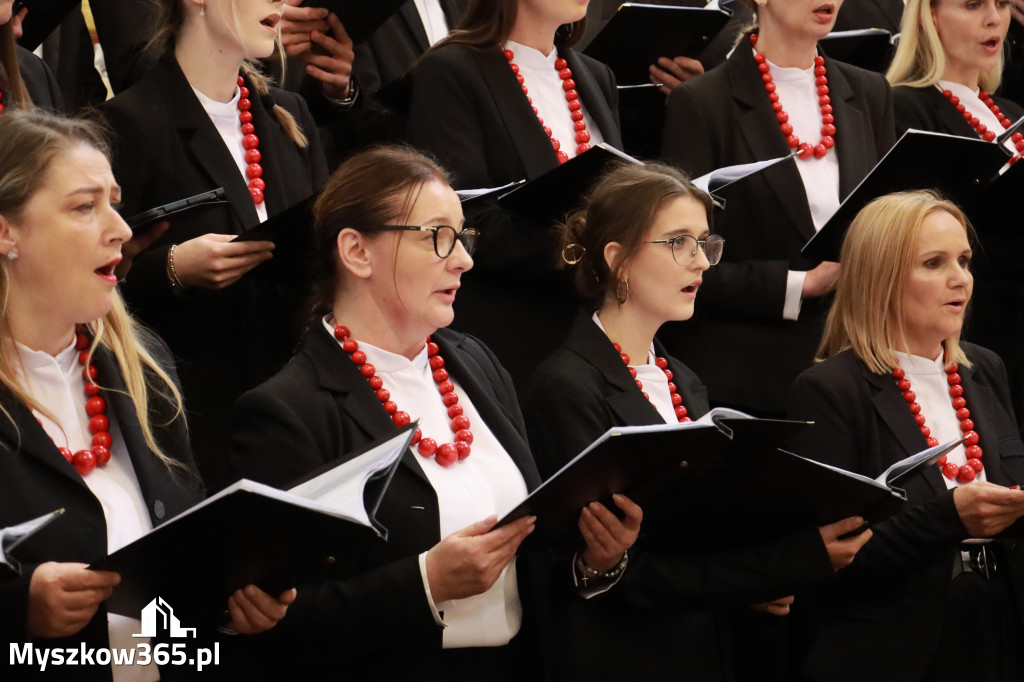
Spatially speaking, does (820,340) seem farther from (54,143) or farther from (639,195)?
(54,143)

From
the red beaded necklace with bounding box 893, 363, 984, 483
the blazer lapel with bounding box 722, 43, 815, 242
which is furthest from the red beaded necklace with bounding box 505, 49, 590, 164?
the red beaded necklace with bounding box 893, 363, 984, 483

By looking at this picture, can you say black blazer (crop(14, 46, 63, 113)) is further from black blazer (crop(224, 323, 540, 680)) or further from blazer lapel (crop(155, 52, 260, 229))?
black blazer (crop(224, 323, 540, 680))

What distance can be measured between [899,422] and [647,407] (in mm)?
727

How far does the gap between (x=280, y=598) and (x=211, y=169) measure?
133 cm

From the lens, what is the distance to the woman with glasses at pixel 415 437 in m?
2.61

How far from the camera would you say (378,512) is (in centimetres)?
273

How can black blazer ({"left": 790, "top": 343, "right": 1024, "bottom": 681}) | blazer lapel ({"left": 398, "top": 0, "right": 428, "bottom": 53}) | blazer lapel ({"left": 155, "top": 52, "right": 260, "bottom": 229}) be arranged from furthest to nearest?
blazer lapel ({"left": 398, "top": 0, "right": 428, "bottom": 53})
blazer lapel ({"left": 155, "top": 52, "right": 260, "bottom": 229})
black blazer ({"left": 790, "top": 343, "right": 1024, "bottom": 681})

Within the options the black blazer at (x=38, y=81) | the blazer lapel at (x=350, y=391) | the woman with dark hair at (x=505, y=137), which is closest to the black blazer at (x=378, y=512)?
the blazer lapel at (x=350, y=391)

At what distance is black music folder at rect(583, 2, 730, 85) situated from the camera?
4.26 m

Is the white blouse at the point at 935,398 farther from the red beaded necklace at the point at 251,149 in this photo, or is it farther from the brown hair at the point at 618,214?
the red beaded necklace at the point at 251,149

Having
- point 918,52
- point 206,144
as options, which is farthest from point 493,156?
A: point 918,52

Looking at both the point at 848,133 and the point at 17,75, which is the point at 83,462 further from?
the point at 848,133

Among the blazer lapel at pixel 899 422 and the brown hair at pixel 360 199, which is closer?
the brown hair at pixel 360 199

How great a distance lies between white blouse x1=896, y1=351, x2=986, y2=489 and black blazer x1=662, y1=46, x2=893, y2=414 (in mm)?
387
